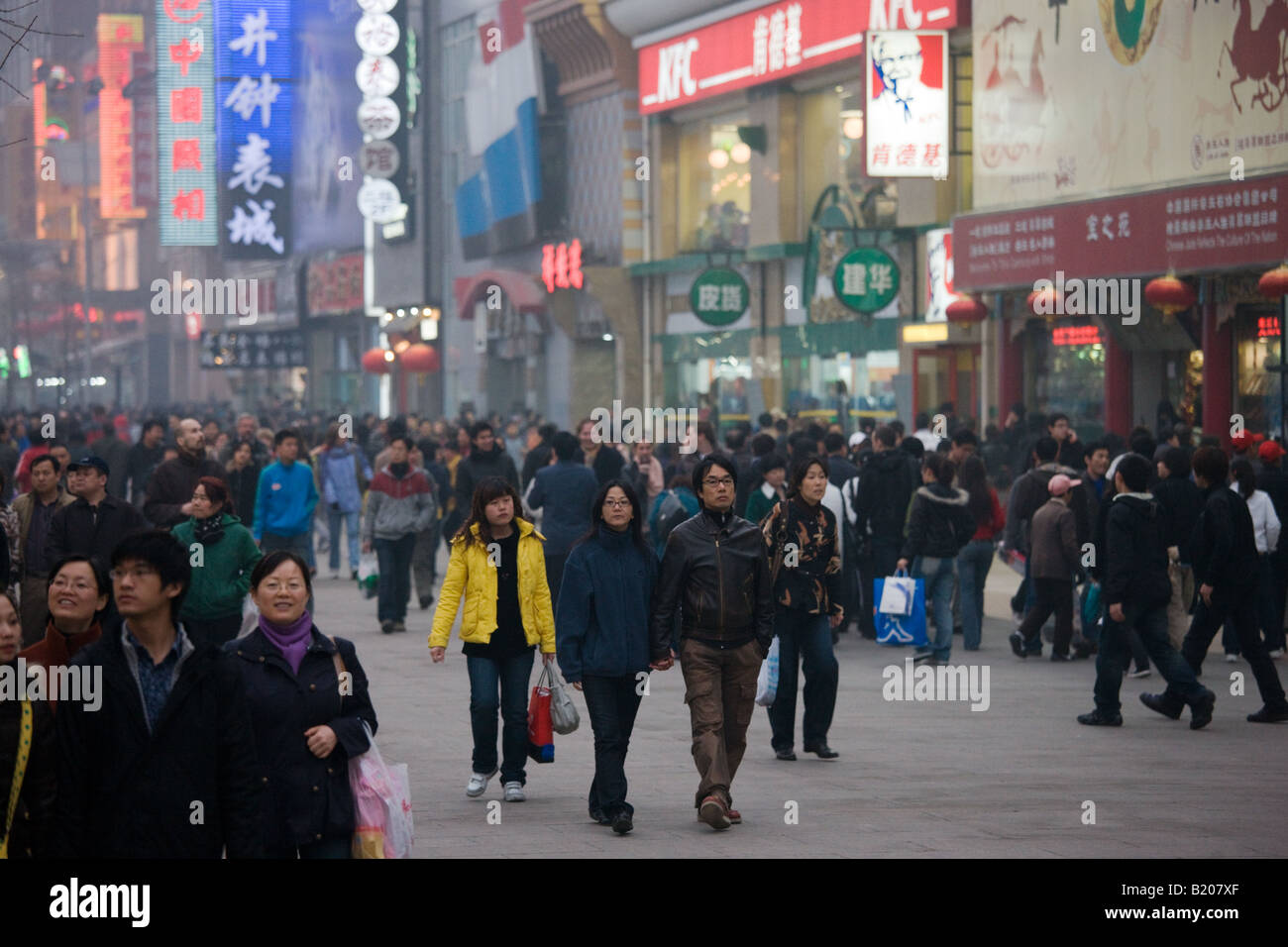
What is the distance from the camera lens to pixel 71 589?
256 inches

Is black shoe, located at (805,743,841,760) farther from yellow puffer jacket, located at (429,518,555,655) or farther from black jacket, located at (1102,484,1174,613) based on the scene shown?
black jacket, located at (1102,484,1174,613)

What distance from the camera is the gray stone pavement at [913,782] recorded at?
8594 millimetres

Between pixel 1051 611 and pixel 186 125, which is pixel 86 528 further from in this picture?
pixel 186 125

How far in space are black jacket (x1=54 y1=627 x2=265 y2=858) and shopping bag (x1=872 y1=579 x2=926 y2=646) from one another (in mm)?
10424

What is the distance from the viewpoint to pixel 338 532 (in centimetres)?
2317

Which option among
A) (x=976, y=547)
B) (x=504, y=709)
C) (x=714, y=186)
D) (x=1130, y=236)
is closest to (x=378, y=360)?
(x=714, y=186)

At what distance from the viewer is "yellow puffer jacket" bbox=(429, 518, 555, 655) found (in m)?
9.74

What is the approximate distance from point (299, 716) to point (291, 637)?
0.26 m

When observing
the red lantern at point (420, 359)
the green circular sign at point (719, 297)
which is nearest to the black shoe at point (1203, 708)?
the green circular sign at point (719, 297)

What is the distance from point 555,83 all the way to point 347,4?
19.6 metres

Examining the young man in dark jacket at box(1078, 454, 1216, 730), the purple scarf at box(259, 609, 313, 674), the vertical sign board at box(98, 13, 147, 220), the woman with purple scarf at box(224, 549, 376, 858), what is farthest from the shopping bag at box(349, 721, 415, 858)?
the vertical sign board at box(98, 13, 147, 220)

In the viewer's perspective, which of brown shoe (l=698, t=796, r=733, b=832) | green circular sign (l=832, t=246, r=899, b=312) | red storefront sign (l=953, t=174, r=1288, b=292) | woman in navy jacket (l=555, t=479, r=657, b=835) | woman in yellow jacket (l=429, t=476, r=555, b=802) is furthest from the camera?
green circular sign (l=832, t=246, r=899, b=312)
